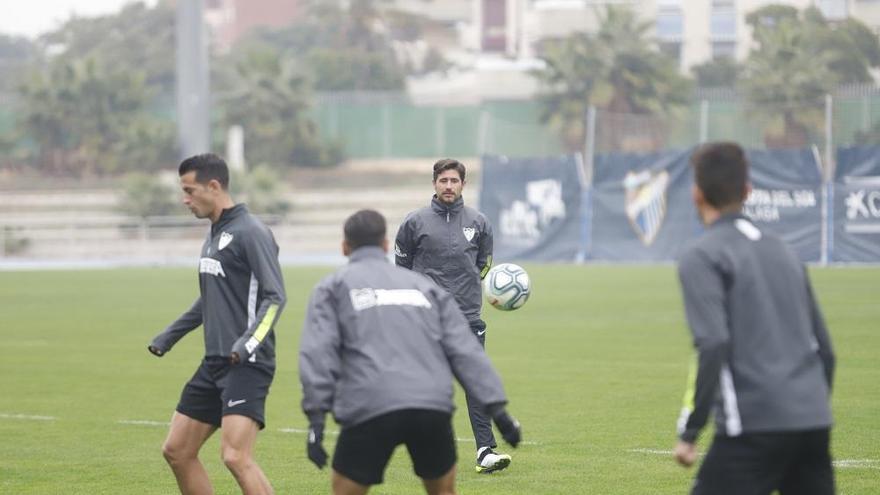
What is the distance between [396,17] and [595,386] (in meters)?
79.0

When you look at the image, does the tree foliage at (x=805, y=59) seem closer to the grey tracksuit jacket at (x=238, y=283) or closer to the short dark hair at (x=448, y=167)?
the short dark hair at (x=448, y=167)

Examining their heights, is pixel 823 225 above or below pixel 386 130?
below

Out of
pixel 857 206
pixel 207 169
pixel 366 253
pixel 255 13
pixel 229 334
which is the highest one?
pixel 255 13

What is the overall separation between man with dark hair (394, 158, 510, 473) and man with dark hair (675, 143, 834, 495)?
493cm

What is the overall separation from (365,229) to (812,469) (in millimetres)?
2140

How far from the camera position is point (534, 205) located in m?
38.5

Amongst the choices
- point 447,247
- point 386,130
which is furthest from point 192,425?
point 386,130

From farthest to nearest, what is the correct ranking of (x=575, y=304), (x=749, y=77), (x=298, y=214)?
(x=749, y=77), (x=298, y=214), (x=575, y=304)

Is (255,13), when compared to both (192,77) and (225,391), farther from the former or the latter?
(225,391)

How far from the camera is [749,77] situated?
59.9m

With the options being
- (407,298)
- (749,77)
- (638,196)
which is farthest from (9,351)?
(749,77)

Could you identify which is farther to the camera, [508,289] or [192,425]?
[508,289]

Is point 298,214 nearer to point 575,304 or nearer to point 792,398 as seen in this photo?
point 575,304

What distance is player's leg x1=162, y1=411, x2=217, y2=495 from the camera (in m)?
7.95
